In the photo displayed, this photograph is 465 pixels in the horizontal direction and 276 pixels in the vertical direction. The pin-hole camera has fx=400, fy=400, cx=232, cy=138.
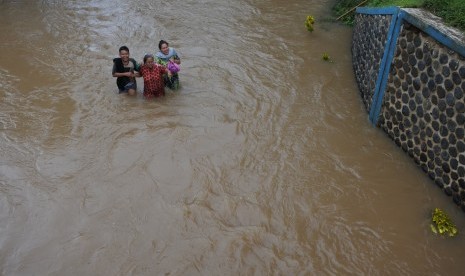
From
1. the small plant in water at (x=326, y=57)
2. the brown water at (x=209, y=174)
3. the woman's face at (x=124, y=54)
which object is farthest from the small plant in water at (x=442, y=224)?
the woman's face at (x=124, y=54)

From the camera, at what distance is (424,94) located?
5531 mm

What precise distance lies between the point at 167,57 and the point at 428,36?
413cm

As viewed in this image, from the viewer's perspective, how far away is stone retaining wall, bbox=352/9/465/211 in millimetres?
5020

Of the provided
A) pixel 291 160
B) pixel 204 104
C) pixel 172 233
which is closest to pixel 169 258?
pixel 172 233

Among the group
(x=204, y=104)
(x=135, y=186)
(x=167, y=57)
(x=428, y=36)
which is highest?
(x=428, y=36)

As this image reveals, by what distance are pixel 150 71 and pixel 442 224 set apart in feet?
16.1

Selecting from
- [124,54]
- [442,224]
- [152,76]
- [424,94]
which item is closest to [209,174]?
[152,76]

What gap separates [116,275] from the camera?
4211mm

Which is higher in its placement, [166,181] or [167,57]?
[167,57]

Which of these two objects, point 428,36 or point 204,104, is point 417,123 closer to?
point 428,36

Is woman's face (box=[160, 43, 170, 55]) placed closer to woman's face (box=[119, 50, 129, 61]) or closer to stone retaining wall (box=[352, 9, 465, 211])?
woman's face (box=[119, 50, 129, 61])

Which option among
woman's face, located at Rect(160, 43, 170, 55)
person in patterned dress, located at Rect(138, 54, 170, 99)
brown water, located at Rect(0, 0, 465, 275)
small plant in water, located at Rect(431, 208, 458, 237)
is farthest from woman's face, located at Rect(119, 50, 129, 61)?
small plant in water, located at Rect(431, 208, 458, 237)

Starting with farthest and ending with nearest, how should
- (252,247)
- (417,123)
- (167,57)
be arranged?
(167,57) < (417,123) < (252,247)

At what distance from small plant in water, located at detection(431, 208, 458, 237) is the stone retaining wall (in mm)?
386
